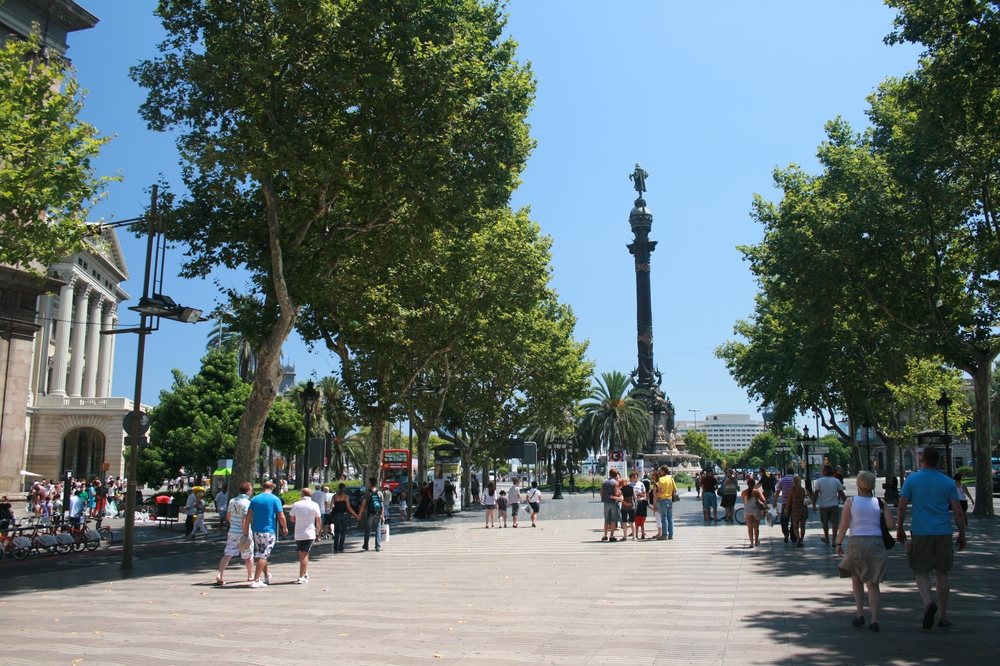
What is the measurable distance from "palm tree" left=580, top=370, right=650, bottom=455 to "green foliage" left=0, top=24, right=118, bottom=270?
50236mm

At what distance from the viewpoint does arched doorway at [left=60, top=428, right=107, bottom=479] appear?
58.6 metres

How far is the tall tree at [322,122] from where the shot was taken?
18.1 m

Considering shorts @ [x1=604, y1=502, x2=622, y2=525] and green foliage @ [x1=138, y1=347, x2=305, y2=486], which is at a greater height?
green foliage @ [x1=138, y1=347, x2=305, y2=486]

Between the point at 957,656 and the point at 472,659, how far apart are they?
430cm

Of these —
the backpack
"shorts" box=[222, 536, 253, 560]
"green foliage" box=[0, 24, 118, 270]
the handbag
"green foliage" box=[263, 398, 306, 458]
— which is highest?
"green foliage" box=[0, 24, 118, 270]

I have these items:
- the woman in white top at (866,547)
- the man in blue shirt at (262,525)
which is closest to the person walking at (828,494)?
the woman in white top at (866,547)

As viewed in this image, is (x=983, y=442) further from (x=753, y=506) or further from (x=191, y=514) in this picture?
→ (x=191, y=514)

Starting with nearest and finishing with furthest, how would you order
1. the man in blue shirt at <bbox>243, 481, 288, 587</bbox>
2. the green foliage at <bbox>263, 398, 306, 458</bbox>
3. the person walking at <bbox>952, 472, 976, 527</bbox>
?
the person walking at <bbox>952, 472, 976, 527</bbox> → the man in blue shirt at <bbox>243, 481, 288, 587</bbox> → the green foliage at <bbox>263, 398, 306, 458</bbox>

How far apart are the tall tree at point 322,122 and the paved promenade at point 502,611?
771 centimetres

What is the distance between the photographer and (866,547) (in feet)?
26.5

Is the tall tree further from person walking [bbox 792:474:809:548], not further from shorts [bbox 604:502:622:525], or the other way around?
person walking [bbox 792:474:809:548]

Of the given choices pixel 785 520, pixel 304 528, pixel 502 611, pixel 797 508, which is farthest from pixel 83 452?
pixel 502 611

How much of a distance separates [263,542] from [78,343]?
5498 centimetres

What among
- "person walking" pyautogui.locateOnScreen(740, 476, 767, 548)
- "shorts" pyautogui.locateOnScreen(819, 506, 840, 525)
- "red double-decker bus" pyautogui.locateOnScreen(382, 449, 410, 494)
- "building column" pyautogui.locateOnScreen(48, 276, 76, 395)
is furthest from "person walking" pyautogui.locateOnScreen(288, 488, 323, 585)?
"building column" pyautogui.locateOnScreen(48, 276, 76, 395)
